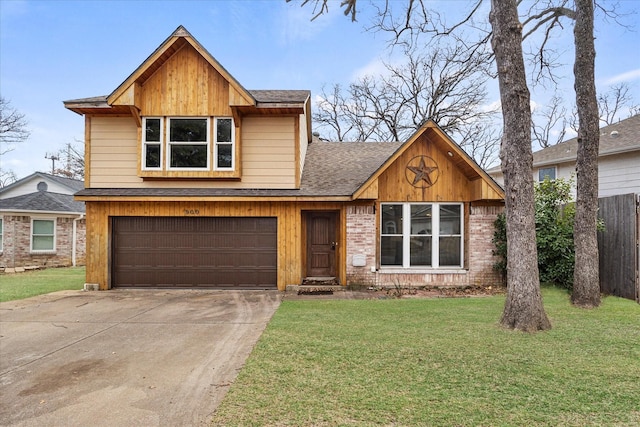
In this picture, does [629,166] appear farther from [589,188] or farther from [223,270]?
[223,270]

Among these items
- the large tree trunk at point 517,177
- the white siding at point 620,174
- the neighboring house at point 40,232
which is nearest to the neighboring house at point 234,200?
the large tree trunk at point 517,177

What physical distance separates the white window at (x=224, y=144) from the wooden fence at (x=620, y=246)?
9591mm

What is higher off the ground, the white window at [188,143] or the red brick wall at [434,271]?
the white window at [188,143]

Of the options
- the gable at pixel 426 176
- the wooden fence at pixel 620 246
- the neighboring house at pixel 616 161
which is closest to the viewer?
the wooden fence at pixel 620 246

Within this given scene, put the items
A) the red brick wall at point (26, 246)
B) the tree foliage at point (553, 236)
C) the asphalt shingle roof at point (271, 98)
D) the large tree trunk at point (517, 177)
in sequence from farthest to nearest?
the red brick wall at point (26, 246) < the asphalt shingle roof at point (271, 98) < the tree foliage at point (553, 236) < the large tree trunk at point (517, 177)

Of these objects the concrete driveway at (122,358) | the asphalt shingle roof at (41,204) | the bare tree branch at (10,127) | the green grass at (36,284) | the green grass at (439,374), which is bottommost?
the green grass at (36,284)

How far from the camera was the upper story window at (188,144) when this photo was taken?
10.2 metres

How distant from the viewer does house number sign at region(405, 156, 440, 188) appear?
10141 mm

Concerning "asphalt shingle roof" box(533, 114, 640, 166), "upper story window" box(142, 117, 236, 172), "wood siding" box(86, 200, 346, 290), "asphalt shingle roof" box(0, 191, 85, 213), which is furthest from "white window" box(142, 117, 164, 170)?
"asphalt shingle roof" box(533, 114, 640, 166)

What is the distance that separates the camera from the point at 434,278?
10094mm

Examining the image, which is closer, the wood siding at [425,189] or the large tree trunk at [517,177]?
the large tree trunk at [517,177]

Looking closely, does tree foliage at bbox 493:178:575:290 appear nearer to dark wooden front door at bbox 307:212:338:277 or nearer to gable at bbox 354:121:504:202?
gable at bbox 354:121:504:202

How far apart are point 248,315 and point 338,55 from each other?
1707 cm

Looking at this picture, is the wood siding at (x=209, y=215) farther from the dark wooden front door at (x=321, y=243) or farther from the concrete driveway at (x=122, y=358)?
the concrete driveway at (x=122, y=358)
